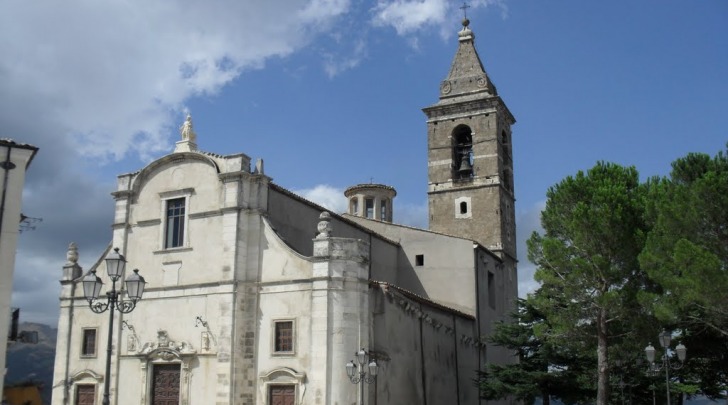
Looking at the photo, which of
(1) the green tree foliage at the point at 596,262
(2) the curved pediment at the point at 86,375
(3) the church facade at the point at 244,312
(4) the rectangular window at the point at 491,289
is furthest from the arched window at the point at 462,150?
(2) the curved pediment at the point at 86,375

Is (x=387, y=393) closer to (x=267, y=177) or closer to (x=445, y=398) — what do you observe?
(x=445, y=398)

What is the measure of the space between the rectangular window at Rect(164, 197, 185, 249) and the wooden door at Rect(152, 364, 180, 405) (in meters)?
4.57

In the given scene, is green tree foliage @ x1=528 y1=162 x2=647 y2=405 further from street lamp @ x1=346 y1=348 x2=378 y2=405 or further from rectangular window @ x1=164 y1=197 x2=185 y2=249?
rectangular window @ x1=164 y1=197 x2=185 y2=249

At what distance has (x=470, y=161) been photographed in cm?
4691

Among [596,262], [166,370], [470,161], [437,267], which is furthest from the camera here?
[470,161]

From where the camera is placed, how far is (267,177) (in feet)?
94.2

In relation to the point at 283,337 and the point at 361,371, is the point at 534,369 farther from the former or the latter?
the point at 283,337

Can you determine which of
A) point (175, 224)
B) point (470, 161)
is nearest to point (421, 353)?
point (175, 224)

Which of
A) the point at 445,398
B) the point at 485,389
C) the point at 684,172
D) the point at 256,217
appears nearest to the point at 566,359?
the point at 485,389

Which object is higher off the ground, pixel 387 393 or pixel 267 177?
pixel 267 177

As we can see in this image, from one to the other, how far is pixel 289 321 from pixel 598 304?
1034 cm

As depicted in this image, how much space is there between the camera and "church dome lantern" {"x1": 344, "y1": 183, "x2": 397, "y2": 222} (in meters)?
43.7

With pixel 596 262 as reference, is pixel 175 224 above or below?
above

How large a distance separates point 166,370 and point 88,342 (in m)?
4.40
